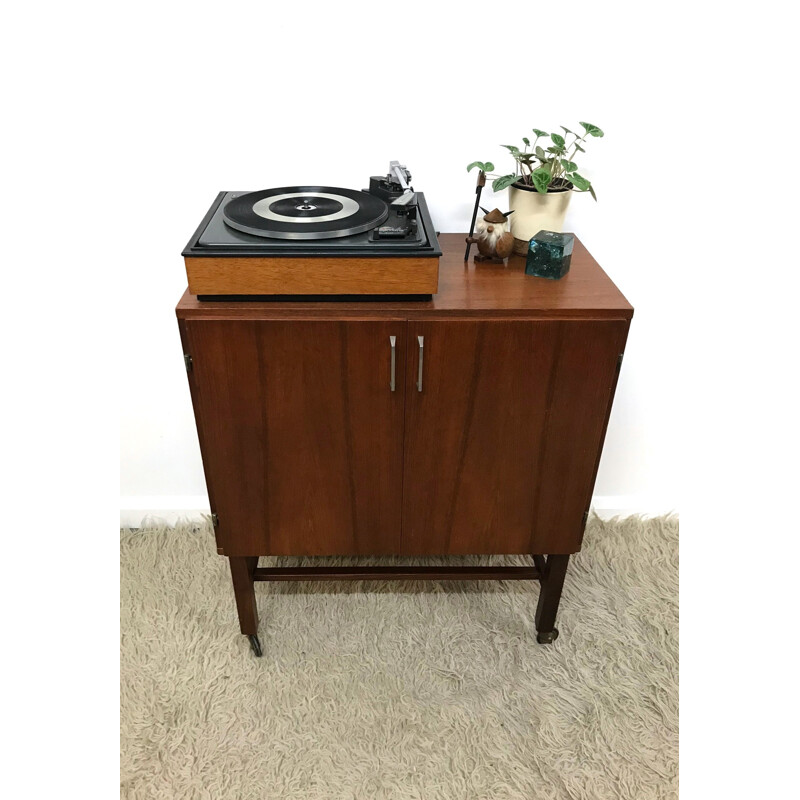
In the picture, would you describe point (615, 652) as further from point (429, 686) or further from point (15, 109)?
point (15, 109)

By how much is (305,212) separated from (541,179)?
1.66 ft

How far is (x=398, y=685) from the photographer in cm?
158

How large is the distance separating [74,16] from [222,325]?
80 centimetres

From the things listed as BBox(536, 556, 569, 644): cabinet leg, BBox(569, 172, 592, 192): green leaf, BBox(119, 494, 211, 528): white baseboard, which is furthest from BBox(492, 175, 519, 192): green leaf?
BBox(119, 494, 211, 528): white baseboard

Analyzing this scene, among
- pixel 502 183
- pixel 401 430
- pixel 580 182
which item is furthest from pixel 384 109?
pixel 401 430

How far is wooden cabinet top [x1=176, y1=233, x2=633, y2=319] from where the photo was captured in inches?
47.0

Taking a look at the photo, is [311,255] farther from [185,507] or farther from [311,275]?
[185,507]

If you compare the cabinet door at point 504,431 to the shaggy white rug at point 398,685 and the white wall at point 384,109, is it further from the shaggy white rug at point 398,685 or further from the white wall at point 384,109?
the white wall at point 384,109

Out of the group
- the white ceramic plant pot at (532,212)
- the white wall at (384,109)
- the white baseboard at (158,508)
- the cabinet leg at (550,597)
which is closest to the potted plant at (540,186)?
the white ceramic plant pot at (532,212)

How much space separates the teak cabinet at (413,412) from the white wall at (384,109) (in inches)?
10.2

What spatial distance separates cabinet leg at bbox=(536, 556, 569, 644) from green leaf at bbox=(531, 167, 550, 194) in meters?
0.87

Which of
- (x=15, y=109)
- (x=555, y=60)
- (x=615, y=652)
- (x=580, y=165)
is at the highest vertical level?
(x=555, y=60)

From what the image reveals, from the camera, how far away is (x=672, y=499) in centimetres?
205

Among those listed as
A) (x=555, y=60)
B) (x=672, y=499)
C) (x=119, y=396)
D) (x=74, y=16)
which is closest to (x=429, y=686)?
(x=672, y=499)
